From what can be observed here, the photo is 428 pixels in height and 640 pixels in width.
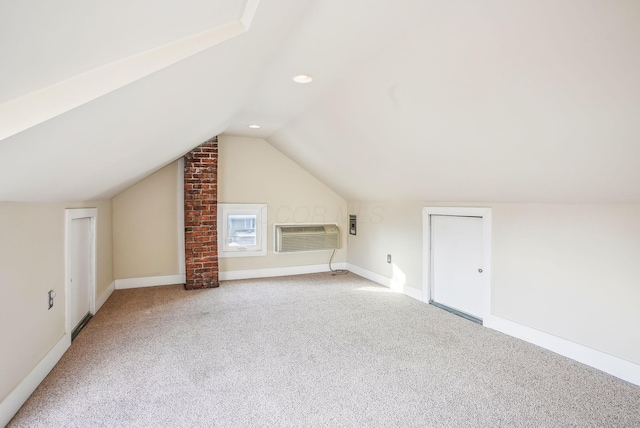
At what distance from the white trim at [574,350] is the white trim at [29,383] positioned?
152 inches

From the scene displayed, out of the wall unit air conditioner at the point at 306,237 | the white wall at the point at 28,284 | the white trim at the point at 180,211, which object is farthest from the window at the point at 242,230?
the white wall at the point at 28,284

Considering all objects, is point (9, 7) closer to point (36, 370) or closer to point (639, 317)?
point (36, 370)

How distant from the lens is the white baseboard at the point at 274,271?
5.65 metres

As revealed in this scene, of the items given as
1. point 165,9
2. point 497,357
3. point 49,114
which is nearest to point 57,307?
point 49,114

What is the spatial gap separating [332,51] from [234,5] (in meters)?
1.18

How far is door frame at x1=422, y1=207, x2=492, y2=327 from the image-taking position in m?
3.56

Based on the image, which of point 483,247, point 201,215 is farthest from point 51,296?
point 483,247

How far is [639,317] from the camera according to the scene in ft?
8.04

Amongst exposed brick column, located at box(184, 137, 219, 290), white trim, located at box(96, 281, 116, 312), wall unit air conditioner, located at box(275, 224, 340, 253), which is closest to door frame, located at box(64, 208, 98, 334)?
white trim, located at box(96, 281, 116, 312)

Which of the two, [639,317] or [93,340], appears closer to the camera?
[639,317]

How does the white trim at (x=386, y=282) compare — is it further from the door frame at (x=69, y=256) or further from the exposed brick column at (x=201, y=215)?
the door frame at (x=69, y=256)

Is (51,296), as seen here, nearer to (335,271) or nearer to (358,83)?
(358,83)

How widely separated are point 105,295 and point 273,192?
2835mm

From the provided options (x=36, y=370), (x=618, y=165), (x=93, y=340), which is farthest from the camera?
(x=93, y=340)
